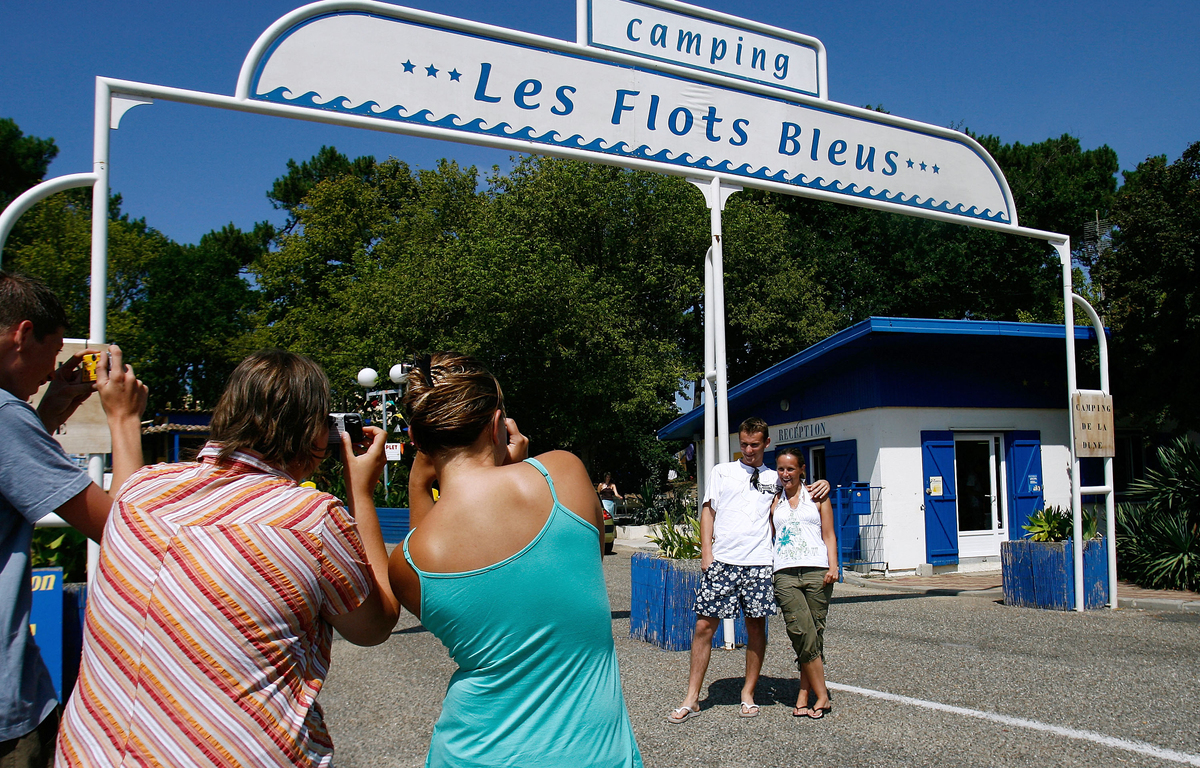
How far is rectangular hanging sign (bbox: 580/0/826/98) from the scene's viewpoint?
22.1 feet

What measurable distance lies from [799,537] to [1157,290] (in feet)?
37.9

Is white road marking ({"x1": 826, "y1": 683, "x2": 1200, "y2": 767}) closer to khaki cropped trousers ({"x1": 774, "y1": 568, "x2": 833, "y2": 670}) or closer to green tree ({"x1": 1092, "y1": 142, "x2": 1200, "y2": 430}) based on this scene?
khaki cropped trousers ({"x1": 774, "y1": 568, "x2": 833, "y2": 670})

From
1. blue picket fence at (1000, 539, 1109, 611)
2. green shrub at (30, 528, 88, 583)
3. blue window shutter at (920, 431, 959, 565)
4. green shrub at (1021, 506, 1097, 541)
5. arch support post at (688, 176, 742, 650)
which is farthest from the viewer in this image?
blue window shutter at (920, 431, 959, 565)

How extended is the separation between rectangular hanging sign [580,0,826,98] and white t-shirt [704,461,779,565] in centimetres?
367

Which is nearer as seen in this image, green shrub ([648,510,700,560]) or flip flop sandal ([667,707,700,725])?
flip flop sandal ([667,707,700,725])

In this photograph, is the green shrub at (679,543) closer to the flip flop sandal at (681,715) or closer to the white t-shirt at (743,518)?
the white t-shirt at (743,518)

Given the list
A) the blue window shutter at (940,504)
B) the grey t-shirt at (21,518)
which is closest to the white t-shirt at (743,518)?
the grey t-shirt at (21,518)

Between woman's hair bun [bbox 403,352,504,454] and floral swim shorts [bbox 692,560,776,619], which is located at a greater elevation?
woman's hair bun [bbox 403,352,504,454]

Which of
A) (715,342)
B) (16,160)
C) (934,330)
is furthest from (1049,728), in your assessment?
(16,160)

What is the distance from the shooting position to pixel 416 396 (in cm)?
194

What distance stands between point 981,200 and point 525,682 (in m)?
8.29

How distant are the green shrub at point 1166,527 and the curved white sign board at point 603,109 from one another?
542 centimetres

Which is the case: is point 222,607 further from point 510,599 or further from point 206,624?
point 510,599

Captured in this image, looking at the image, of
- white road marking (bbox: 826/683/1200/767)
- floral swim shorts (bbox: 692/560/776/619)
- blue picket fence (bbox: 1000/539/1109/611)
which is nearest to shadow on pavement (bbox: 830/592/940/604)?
blue picket fence (bbox: 1000/539/1109/611)
